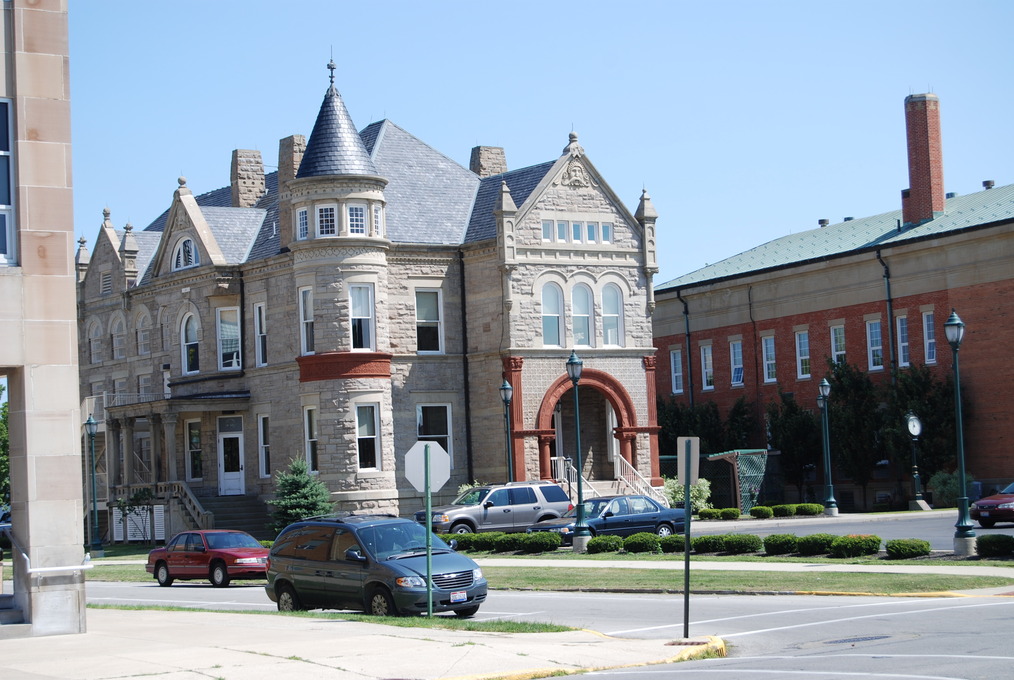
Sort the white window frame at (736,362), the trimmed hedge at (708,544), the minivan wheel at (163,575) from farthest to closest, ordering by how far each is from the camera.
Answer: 1. the white window frame at (736,362)
2. the minivan wheel at (163,575)
3. the trimmed hedge at (708,544)

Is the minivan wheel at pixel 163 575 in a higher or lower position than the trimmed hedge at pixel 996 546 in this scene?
lower

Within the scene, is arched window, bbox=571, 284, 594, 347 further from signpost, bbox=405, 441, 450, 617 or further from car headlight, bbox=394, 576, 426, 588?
car headlight, bbox=394, 576, 426, 588

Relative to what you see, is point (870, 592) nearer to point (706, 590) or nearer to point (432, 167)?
point (706, 590)

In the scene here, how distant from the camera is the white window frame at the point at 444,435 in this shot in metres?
46.7

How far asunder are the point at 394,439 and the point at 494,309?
18.3 feet

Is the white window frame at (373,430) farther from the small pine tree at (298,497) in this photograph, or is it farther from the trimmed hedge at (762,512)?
the trimmed hedge at (762,512)

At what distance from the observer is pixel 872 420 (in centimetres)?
5119

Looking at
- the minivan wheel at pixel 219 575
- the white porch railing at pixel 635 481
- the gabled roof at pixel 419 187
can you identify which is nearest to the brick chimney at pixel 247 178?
the gabled roof at pixel 419 187

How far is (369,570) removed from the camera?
21250 millimetres

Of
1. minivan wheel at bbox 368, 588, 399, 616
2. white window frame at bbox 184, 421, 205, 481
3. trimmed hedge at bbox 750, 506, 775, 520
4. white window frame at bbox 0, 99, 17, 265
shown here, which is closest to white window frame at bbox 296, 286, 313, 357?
white window frame at bbox 184, 421, 205, 481

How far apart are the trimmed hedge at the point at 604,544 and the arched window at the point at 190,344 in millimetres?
22231

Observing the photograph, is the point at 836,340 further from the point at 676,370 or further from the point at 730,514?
the point at 730,514

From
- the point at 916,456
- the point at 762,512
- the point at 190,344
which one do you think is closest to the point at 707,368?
the point at 916,456

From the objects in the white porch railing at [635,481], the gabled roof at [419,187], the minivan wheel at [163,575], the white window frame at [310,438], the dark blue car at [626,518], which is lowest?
the minivan wheel at [163,575]
